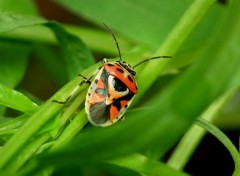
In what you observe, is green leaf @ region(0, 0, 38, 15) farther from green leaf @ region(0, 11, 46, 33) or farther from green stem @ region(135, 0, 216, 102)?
green stem @ region(135, 0, 216, 102)

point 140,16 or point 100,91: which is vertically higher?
point 140,16

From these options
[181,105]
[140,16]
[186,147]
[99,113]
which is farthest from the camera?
[140,16]

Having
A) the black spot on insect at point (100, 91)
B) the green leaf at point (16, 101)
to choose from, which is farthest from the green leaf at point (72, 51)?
the green leaf at point (16, 101)

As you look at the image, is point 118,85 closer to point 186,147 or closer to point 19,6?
point 186,147

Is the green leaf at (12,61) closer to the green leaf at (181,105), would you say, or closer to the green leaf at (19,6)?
the green leaf at (19,6)

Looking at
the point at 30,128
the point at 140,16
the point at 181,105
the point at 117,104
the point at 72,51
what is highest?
the point at 140,16

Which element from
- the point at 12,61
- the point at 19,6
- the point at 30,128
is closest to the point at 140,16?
the point at 19,6
